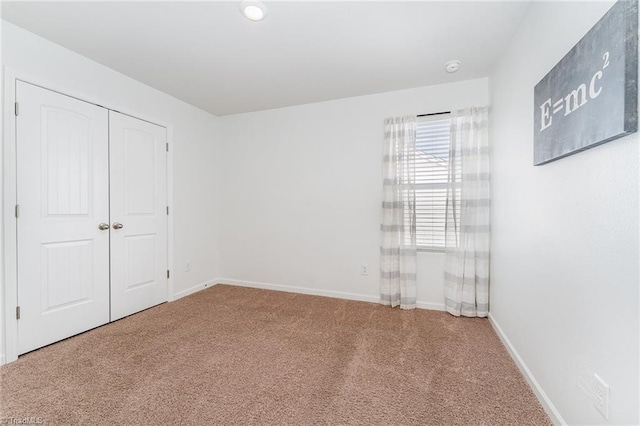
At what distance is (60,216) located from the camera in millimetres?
2242

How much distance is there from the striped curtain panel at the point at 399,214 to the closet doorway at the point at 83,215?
2594 millimetres

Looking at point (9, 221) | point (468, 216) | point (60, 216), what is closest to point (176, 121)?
point (60, 216)

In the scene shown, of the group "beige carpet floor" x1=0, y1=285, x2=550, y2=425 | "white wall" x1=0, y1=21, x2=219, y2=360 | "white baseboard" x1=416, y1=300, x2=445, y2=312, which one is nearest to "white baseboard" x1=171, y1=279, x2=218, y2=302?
"white wall" x1=0, y1=21, x2=219, y2=360

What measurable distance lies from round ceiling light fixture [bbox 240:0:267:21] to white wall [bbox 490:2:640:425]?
1684 millimetres

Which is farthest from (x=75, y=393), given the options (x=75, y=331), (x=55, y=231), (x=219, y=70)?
(x=219, y=70)

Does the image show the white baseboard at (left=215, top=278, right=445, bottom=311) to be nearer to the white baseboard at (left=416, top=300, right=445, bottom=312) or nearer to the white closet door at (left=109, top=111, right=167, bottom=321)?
the white baseboard at (left=416, top=300, right=445, bottom=312)

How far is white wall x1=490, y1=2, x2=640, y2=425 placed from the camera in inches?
37.1

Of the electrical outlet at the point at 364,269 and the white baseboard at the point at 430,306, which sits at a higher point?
the electrical outlet at the point at 364,269

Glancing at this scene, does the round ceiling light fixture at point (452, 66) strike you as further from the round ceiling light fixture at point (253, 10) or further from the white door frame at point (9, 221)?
the white door frame at point (9, 221)

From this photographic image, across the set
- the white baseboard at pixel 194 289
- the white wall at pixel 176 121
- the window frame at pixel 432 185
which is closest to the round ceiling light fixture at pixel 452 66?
the window frame at pixel 432 185

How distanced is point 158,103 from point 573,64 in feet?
11.7

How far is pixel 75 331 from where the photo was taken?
2.34m

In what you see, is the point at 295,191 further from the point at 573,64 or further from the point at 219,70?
the point at 573,64

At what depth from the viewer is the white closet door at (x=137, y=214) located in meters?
2.66
